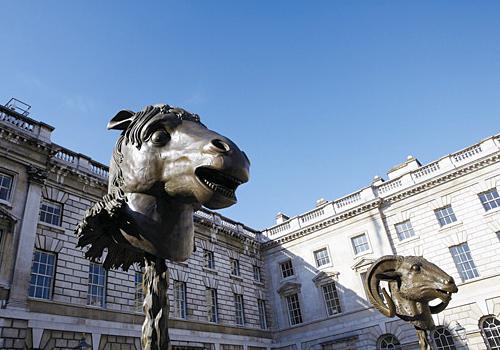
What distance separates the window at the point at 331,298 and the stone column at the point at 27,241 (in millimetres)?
18488

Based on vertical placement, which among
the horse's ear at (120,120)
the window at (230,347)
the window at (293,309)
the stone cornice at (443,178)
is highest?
the stone cornice at (443,178)

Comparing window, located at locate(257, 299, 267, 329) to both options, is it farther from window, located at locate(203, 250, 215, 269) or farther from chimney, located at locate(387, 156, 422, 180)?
chimney, located at locate(387, 156, 422, 180)

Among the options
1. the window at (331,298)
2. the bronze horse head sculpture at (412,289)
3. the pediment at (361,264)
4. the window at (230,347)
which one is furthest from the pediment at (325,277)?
the bronze horse head sculpture at (412,289)

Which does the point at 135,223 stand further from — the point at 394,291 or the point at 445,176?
the point at 445,176

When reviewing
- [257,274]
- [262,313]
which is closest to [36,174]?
[257,274]

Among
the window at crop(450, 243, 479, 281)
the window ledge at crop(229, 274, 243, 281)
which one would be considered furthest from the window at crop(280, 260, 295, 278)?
the window at crop(450, 243, 479, 281)

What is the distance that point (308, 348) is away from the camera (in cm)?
2484

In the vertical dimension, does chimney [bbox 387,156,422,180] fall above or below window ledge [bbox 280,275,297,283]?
above

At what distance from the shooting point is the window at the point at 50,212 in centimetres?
1566

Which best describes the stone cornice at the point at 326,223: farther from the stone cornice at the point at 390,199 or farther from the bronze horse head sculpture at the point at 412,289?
the bronze horse head sculpture at the point at 412,289

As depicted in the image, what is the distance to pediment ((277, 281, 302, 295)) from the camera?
2688cm

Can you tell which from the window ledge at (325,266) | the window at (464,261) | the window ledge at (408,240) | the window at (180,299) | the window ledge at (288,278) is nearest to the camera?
the window at (180,299)

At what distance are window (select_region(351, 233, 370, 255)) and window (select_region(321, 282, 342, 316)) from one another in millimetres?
2869

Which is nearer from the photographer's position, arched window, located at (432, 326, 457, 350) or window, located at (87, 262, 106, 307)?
window, located at (87, 262, 106, 307)
